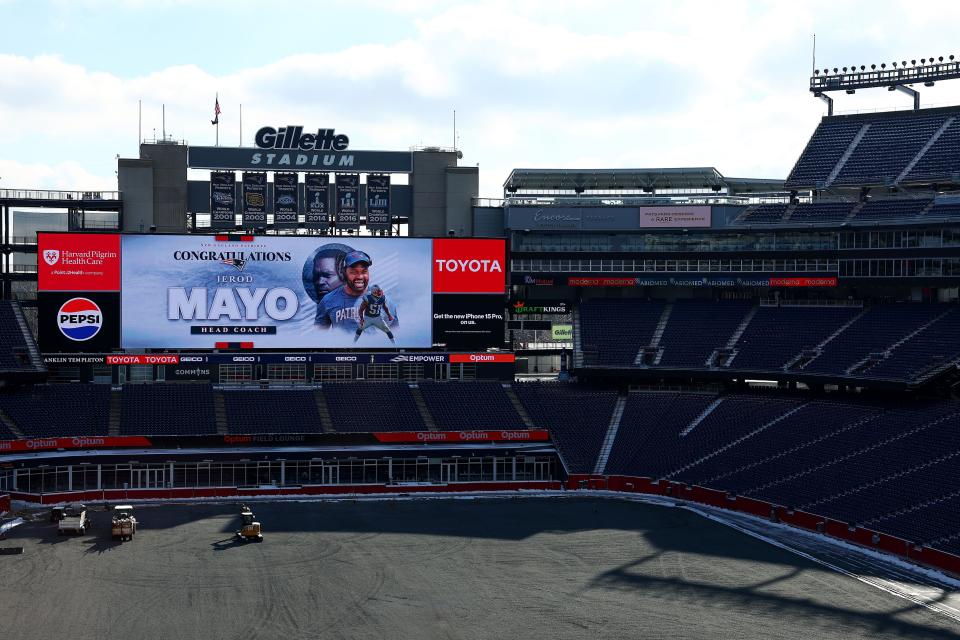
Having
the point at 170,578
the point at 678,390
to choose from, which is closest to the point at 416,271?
the point at 678,390

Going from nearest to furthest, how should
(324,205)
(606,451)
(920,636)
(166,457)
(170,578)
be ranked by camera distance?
(920,636), (170,578), (166,457), (606,451), (324,205)

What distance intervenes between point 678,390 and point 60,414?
4540 cm

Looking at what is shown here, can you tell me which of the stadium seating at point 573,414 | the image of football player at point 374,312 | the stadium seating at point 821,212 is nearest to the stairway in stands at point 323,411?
the image of football player at point 374,312

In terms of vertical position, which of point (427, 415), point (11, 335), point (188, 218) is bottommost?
point (427, 415)

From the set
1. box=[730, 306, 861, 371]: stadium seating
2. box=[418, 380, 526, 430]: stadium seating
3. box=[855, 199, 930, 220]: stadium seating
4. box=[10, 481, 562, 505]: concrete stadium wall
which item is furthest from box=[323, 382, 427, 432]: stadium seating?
box=[855, 199, 930, 220]: stadium seating

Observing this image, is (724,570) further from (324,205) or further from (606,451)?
(324,205)

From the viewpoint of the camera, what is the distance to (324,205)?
8525cm

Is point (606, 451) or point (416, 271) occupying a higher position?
point (416, 271)

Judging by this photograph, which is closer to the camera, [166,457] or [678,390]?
[166,457]

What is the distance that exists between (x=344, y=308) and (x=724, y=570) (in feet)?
128

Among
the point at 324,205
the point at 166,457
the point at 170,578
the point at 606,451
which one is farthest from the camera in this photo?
the point at 324,205

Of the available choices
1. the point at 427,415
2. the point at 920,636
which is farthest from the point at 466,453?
the point at 920,636

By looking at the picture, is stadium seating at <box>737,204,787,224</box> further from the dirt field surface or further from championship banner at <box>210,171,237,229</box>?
championship banner at <box>210,171,237,229</box>

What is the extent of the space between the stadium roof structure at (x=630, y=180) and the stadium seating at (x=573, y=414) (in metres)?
17.1
